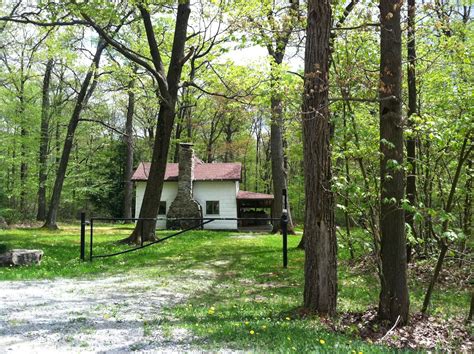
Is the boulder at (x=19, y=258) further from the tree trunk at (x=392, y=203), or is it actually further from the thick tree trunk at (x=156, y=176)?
the tree trunk at (x=392, y=203)

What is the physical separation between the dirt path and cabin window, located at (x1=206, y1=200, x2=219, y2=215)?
63.6 feet

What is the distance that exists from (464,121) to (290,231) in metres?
16.3

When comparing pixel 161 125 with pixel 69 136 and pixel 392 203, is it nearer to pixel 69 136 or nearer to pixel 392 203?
pixel 69 136

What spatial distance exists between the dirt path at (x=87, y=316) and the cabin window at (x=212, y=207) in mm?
19393

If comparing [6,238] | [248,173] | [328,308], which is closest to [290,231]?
[6,238]

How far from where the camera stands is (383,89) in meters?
5.14

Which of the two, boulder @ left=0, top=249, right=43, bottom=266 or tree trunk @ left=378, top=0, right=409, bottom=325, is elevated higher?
tree trunk @ left=378, top=0, right=409, bottom=325

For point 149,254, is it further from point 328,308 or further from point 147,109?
point 147,109

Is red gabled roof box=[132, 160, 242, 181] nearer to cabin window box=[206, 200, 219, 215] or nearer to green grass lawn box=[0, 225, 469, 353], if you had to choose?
cabin window box=[206, 200, 219, 215]

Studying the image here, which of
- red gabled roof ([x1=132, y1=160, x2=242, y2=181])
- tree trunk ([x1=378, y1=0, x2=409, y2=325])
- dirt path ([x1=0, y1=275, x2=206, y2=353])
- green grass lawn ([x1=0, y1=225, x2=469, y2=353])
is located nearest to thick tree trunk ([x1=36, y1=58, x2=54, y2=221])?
red gabled roof ([x1=132, y1=160, x2=242, y2=181])

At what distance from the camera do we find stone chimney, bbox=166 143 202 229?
25547 millimetres

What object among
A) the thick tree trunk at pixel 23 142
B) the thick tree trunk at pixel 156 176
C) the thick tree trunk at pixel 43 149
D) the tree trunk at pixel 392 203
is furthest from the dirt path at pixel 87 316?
the thick tree trunk at pixel 23 142

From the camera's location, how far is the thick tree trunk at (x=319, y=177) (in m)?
5.55

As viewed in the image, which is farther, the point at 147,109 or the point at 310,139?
the point at 147,109
